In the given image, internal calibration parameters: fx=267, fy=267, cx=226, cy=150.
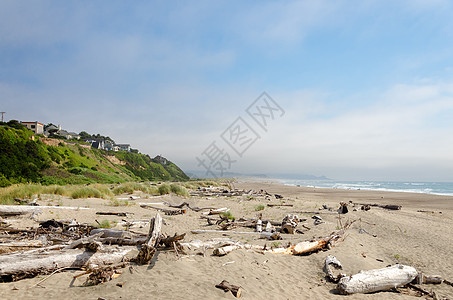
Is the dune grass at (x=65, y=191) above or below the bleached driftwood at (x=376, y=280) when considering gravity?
above

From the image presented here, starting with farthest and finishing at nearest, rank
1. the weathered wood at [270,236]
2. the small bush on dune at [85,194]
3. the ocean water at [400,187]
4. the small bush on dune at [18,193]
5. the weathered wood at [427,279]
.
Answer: the ocean water at [400,187] → the small bush on dune at [85,194] → the small bush on dune at [18,193] → the weathered wood at [270,236] → the weathered wood at [427,279]

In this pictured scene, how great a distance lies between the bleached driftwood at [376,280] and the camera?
17.3 ft

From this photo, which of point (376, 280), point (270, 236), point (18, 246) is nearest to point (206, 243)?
point (270, 236)

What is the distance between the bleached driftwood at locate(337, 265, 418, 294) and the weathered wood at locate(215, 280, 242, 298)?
7.05 feet

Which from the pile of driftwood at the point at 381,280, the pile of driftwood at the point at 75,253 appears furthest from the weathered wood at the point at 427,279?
the pile of driftwood at the point at 75,253

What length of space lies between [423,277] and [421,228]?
7.35m

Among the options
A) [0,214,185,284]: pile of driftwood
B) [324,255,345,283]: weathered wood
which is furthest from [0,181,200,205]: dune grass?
[324,255,345,283]: weathered wood

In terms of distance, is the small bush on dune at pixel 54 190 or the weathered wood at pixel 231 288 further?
the small bush on dune at pixel 54 190

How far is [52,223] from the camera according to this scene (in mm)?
8242

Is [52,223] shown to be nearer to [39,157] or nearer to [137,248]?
[137,248]

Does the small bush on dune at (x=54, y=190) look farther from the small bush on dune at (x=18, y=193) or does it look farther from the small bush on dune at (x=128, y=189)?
the small bush on dune at (x=128, y=189)

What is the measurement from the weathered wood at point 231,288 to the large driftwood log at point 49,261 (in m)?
2.13

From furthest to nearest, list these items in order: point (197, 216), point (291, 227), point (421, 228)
A: 1. point (197, 216)
2. point (421, 228)
3. point (291, 227)

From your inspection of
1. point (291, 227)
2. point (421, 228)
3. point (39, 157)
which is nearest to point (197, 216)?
point (291, 227)
